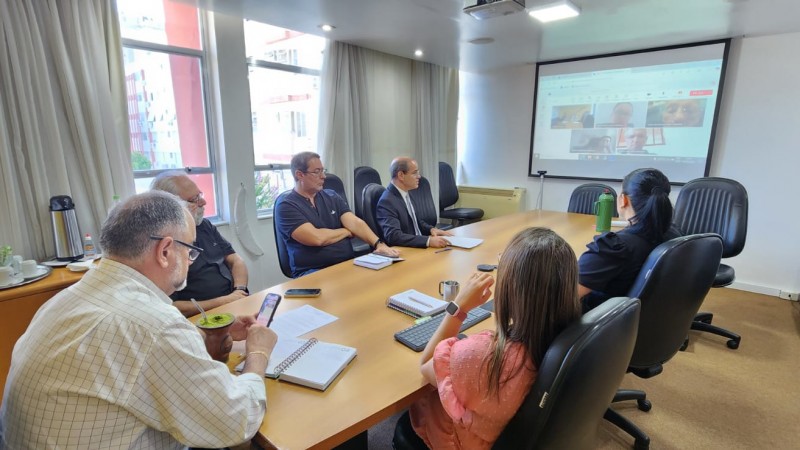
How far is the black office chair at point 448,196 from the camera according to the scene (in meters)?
5.16

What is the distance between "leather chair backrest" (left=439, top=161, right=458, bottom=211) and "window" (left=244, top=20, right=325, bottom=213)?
1950 mm

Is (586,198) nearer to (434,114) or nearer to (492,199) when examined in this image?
(492,199)

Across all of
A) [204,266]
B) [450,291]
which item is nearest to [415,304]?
[450,291]

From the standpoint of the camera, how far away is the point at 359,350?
4.05 feet

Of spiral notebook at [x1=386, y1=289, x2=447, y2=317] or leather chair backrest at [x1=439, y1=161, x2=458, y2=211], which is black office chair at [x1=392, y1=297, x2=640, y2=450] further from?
leather chair backrest at [x1=439, y1=161, x2=458, y2=211]

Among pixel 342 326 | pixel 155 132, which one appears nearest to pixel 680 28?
pixel 342 326

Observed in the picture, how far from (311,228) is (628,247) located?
66.3 inches

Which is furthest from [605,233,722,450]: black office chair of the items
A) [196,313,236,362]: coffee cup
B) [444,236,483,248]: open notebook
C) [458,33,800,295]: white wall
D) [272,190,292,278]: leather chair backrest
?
[458,33,800,295]: white wall

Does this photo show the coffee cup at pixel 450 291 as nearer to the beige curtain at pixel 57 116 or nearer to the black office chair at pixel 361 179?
the beige curtain at pixel 57 116

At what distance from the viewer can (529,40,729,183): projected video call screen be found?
12.7 ft

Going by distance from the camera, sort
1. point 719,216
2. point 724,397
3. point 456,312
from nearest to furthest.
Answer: point 456,312 → point 724,397 → point 719,216

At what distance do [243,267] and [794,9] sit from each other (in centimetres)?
424

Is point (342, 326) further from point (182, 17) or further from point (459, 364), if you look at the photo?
point (182, 17)

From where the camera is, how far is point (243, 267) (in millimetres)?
2199
